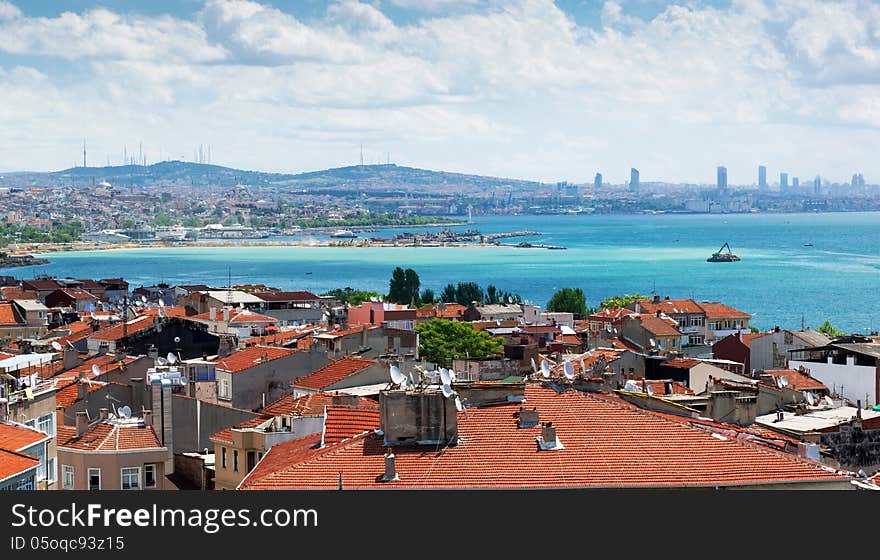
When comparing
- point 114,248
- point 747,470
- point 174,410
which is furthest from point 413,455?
point 114,248

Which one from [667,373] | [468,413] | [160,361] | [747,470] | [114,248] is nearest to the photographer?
[747,470]

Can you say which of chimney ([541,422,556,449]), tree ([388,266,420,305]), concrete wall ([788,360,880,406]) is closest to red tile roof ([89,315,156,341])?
concrete wall ([788,360,880,406])

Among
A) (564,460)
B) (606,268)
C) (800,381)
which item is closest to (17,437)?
(564,460)

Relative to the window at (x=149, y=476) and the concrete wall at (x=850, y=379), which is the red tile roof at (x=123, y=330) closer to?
the concrete wall at (x=850, y=379)

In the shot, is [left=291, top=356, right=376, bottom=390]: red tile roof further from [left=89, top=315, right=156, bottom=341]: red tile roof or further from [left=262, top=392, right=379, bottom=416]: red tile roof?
[left=89, top=315, right=156, bottom=341]: red tile roof

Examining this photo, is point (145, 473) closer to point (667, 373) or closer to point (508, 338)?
point (667, 373)

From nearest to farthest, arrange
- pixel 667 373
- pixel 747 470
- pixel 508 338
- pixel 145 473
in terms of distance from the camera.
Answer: pixel 747 470 < pixel 145 473 < pixel 667 373 < pixel 508 338

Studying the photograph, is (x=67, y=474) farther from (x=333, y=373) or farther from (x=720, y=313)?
(x=720, y=313)
